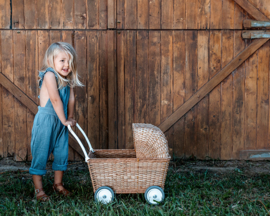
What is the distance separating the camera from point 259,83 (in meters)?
3.91

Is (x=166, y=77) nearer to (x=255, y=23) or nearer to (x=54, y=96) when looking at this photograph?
(x=255, y=23)

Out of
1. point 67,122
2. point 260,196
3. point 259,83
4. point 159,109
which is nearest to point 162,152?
point 67,122

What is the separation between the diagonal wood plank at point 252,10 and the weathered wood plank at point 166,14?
97 centimetres

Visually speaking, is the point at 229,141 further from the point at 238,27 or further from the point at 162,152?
the point at 162,152

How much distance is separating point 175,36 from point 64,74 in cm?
197

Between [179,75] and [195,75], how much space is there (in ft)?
0.79

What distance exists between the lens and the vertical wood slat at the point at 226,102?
3863 mm

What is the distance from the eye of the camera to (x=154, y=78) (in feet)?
12.7

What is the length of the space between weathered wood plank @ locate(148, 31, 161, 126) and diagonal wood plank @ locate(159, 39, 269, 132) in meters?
0.19

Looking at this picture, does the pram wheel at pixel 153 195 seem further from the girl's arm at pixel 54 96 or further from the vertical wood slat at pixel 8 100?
the vertical wood slat at pixel 8 100

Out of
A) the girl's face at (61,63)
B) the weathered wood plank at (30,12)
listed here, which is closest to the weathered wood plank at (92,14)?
the weathered wood plank at (30,12)

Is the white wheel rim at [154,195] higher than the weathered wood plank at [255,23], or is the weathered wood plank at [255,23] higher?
the weathered wood plank at [255,23]

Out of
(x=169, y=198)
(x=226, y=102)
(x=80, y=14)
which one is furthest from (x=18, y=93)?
(x=226, y=102)

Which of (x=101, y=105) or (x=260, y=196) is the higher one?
(x=101, y=105)
